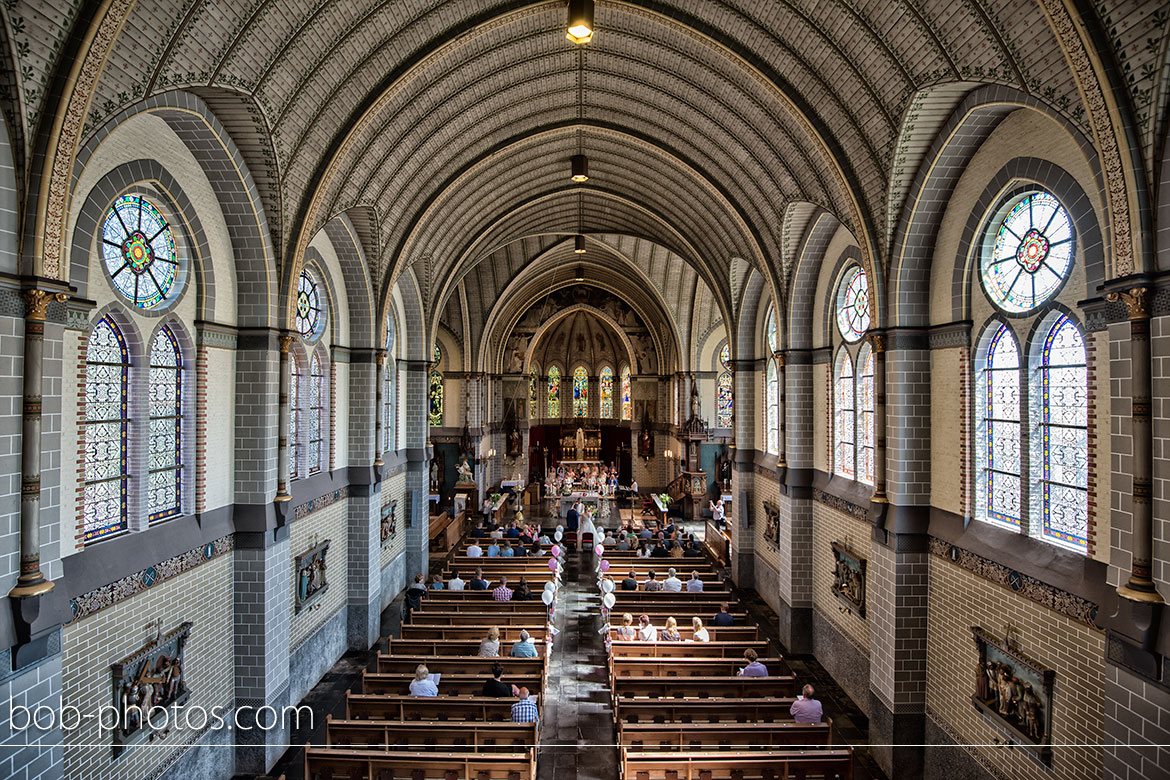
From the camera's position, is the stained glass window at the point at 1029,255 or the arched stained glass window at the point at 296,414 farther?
the arched stained glass window at the point at 296,414

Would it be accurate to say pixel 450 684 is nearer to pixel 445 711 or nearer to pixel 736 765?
pixel 445 711

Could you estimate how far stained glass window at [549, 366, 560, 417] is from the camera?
46.8 metres

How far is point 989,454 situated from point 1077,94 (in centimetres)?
530

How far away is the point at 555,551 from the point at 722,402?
17089mm

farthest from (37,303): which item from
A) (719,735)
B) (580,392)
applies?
(580,392)

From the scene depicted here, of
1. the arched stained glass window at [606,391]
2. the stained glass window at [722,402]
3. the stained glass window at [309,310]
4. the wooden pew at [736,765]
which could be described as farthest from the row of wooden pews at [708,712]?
the arched stained glass window at [606,391]

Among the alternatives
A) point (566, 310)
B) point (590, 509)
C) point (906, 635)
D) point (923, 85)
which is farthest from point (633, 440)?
point (923, 85)

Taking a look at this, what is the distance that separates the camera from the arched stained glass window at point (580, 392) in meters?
46.9

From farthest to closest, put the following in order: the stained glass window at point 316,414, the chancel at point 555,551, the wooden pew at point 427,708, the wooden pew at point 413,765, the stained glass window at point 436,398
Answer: the stained glass window at point 436,398 < the stained glass window at point 316,414 < the wooden pew at point 427,708 < the wooden pew at point 413,765 < the chancel at point 555,551

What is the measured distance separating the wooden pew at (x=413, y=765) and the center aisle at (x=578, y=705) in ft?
7.73

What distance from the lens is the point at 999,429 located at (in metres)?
9.84

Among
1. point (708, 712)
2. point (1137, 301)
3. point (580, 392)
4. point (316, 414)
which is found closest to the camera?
point (1137, 301)

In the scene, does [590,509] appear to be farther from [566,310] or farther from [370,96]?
[370,96]

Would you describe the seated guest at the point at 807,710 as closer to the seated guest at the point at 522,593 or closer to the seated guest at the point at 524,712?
the seated guest at the point at 524,712
